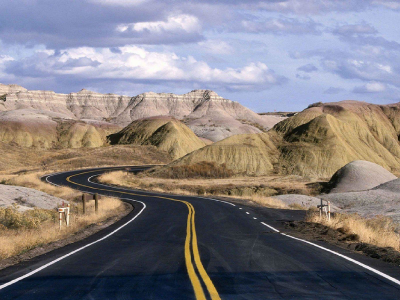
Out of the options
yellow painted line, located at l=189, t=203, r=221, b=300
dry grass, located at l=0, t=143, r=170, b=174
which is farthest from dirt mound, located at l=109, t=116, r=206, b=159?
yellow painted line, located at l=189, t=203, r=221, b=300

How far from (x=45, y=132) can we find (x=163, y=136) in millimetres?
41235

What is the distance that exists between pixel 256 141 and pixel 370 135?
85.6 ft

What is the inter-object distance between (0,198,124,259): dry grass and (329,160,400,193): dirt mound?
35.5 m

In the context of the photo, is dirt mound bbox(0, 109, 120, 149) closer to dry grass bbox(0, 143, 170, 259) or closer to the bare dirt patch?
dry grass bbox(0, 143, 170, 259)

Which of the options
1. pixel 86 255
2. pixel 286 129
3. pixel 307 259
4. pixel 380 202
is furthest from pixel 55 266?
pixel 286 129

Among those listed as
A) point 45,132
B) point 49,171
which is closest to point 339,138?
point 49,171

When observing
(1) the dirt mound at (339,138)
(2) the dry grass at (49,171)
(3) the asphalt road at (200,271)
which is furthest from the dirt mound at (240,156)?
(3) the asphalt road at (200,271)

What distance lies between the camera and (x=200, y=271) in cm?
956

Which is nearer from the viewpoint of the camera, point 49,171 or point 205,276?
point 205,276

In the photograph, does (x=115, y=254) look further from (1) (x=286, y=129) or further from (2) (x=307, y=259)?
(1) (x=286, y=129)

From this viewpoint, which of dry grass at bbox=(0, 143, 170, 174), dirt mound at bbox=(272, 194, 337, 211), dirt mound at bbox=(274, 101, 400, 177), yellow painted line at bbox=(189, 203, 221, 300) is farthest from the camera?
dry grass at bbox=(0, 143, 170, 174)

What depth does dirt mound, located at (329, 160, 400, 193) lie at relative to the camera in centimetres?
5891

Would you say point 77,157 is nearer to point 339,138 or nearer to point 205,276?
point 339,138

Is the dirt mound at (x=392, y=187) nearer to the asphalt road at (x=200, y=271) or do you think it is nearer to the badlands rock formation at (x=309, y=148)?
the badlands rock formation at (x=309, y=148)
